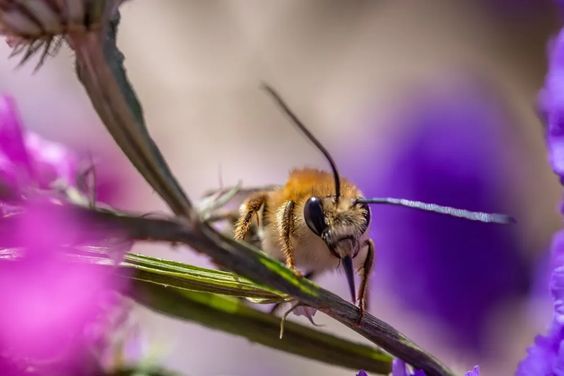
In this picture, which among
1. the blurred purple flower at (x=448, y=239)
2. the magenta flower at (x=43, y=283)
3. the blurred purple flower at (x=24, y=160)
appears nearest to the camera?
the magenta flower at (x=43, y=283)

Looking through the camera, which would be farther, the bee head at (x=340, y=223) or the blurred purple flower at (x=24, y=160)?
the bee head at (x=340, y=223)

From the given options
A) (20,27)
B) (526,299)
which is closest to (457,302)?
(526,299)

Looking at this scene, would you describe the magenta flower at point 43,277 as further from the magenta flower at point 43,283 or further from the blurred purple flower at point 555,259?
the blurred purple flower at point 555,259

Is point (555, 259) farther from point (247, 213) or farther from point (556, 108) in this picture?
point (247, 213)

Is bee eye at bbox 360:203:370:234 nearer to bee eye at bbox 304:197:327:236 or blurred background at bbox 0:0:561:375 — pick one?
bee eye at bbox 304:197:327:236

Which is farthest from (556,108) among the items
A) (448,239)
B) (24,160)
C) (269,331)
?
(448,239)

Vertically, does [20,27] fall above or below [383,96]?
below

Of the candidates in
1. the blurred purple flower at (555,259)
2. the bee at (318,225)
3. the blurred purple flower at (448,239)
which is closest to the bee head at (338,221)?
the bee at (318,225)

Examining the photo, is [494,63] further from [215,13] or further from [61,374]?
[61,374]

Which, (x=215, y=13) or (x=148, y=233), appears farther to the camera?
(x=215, y=13)
